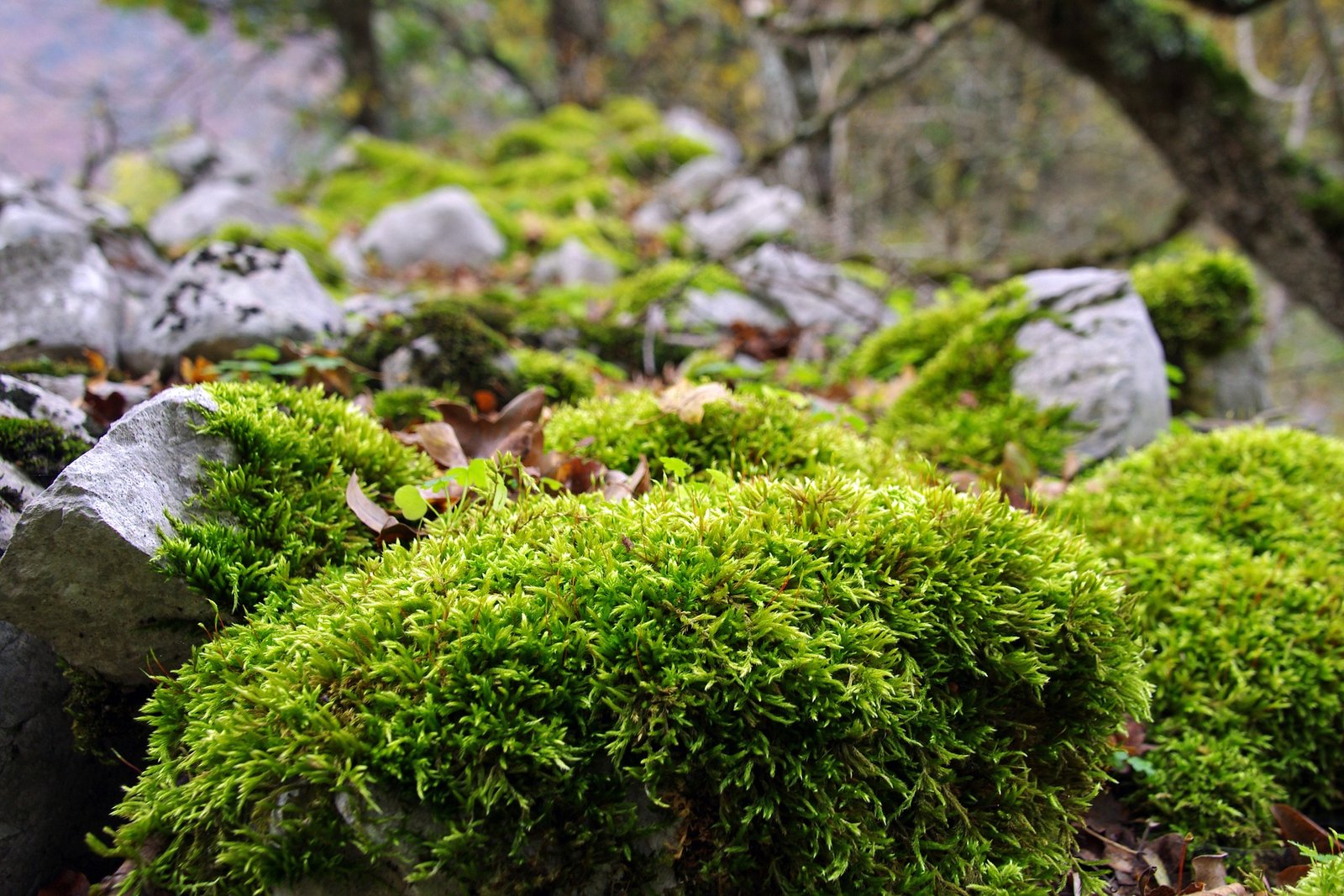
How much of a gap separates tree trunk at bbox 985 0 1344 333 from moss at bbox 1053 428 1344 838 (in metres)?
3.50

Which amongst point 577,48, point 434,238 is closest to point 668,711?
point 434,238

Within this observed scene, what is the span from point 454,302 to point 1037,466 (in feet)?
11.0

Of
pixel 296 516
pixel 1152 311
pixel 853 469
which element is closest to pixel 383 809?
pixel 296 516

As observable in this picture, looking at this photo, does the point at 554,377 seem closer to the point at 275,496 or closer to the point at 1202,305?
the point at 275,496

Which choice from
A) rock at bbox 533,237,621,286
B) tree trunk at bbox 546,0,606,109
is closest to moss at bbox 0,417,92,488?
rock at bbox 533,237,621,286

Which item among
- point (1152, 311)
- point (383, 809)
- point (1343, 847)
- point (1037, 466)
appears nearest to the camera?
point (383, 809)

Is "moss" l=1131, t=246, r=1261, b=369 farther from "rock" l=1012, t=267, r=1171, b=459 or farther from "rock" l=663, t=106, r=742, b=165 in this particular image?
"rock" l=663, t=106, r=742, b=165

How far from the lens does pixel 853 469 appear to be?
2.32 metres

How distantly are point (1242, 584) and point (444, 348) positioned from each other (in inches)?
128

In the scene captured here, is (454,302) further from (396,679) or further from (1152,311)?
(1152,311)

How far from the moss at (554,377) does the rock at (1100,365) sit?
2165mm

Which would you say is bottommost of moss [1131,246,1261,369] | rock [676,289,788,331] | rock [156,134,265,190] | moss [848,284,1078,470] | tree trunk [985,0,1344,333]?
rock [156,134,265,190]

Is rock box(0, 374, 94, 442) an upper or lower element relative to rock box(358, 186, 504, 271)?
upper

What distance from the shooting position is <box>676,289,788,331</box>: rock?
491 cm
